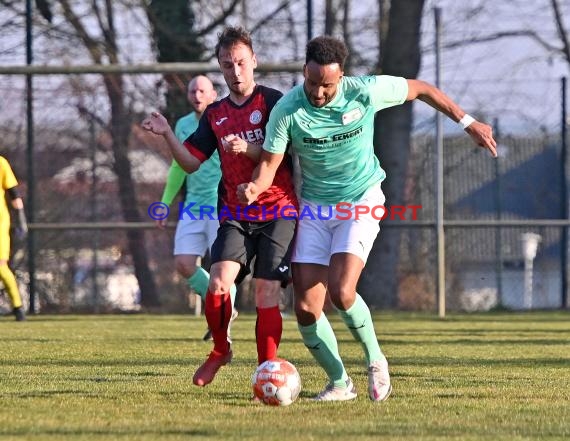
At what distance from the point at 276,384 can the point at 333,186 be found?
1.07 m

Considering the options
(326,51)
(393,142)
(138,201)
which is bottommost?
(138,201)

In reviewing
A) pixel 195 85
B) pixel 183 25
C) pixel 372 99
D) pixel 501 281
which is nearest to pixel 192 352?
pixel 195 85

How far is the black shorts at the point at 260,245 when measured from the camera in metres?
6.20

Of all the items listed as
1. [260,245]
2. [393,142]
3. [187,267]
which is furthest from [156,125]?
[393,142]

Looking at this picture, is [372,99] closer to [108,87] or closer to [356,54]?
[108,87]

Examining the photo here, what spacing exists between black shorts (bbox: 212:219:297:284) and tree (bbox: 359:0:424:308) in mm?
9319

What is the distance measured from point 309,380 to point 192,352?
211 cm

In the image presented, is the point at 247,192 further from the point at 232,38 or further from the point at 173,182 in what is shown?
the point at 173,182

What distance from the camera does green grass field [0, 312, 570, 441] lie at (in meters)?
4.88

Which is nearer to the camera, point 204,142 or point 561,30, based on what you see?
point 204,142

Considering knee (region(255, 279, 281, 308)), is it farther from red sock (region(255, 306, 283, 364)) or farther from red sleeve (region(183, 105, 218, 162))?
red sleeve (region(183, 105, 218, 162))

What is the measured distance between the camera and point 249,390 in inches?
252

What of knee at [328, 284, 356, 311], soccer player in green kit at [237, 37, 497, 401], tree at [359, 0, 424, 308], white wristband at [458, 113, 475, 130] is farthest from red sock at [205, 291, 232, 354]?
tree at [359, 0, 424, 308]

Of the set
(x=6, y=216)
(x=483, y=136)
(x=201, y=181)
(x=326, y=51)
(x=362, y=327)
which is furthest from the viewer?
(x=6, y=216)
